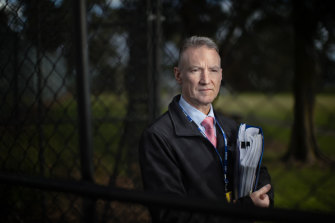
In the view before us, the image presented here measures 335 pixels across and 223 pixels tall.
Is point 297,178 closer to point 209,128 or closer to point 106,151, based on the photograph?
point 106,151

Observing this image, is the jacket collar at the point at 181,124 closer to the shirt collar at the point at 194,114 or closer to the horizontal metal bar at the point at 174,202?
the shirt collar at the point at 194,114

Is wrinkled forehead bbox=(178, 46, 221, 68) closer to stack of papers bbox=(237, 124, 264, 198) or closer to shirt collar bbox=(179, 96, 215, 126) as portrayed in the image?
shirt collar bbox=(179, 96, 215, 126)

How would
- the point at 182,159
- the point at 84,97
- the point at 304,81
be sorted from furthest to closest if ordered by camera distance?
the point at 304,81
the point at 182,159
the point at 84,97

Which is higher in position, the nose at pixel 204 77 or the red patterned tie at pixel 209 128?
the nose at pixel 204 77

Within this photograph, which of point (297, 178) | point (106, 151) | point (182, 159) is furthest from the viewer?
point (297, 178)

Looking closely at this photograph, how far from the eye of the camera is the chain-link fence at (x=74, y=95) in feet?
2.78

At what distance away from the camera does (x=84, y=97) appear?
829 millimetres

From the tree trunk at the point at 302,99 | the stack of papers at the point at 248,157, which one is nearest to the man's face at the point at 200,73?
the stack of papers at the point at 248,157

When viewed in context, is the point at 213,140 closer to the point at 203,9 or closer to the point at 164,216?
the point at 164,216

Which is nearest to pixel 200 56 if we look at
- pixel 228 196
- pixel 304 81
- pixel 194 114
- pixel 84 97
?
pixel 194 114

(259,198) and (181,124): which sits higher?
(181,124)

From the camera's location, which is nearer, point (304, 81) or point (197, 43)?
point (197, 43)

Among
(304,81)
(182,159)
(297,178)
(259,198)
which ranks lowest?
(297,178)

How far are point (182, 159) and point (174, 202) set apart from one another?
0.35 meters
